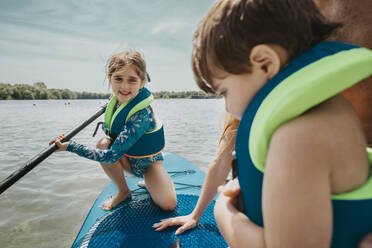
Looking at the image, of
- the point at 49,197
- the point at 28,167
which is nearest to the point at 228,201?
the point at 28,167

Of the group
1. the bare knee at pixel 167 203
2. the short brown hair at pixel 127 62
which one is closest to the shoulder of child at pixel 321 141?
the bare knee at pixel 167 203

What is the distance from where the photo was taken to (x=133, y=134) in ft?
7.14

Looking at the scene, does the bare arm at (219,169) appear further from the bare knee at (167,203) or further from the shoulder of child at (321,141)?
the shoulder of child at (321,141)

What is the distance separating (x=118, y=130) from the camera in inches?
93.5

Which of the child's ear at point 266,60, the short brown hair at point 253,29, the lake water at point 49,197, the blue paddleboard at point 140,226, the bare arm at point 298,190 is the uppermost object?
the short brown hair at point 253,29

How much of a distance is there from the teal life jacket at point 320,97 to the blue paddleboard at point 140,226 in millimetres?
1205

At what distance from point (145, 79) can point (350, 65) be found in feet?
7.14

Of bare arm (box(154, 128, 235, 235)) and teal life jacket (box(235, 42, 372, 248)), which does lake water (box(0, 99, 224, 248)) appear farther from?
teal life jacket (box(235, 42, 372, 248))

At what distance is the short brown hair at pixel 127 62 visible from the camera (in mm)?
2270

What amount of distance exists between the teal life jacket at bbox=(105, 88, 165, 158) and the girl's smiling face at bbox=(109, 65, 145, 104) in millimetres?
62

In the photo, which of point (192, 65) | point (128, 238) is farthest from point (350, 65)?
point (128, 238)

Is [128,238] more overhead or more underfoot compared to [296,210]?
more underfoot

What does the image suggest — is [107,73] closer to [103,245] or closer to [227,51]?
[103,245]

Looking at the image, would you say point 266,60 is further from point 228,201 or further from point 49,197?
point 49,197
